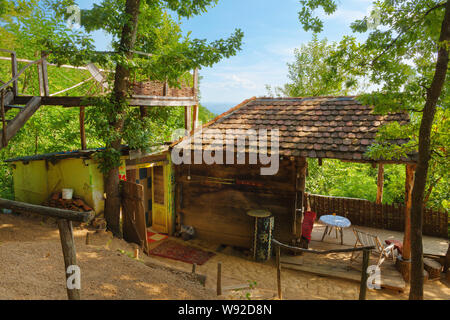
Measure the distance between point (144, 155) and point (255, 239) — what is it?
13.1ft

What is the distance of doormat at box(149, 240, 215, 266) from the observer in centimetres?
766

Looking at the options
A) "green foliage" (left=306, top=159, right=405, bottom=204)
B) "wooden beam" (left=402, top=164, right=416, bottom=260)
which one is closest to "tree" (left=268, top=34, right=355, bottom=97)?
"green foliage" (left=306, top=159, right=405, bottom=204)

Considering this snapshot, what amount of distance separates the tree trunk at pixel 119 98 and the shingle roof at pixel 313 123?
2.60 metres

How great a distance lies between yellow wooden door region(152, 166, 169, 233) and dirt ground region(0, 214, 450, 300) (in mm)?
2026

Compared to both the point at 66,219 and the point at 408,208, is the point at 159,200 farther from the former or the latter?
the point at 408,208

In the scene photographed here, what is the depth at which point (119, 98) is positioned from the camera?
23.3ft

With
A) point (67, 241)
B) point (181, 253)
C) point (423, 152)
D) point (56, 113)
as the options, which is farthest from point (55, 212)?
point (56, 113)

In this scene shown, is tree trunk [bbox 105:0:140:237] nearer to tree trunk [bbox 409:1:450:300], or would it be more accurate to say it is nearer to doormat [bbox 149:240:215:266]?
doormat [bbox 149:240:215:266]

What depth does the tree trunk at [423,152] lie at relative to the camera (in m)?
3.93

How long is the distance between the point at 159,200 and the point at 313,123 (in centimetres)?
570

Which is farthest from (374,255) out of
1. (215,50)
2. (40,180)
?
(40,180)
